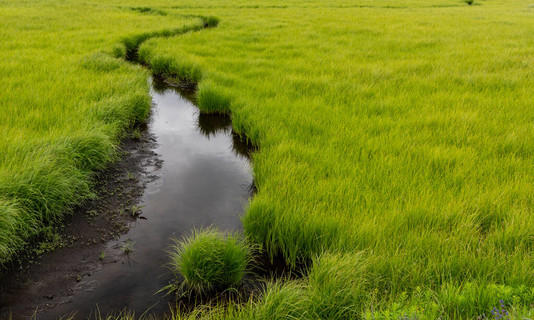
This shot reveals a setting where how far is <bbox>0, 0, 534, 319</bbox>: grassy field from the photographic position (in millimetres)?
2486

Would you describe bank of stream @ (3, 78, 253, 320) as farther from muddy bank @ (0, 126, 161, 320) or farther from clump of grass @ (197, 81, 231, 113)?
clump of grass @ (197, 81, 231, 113)

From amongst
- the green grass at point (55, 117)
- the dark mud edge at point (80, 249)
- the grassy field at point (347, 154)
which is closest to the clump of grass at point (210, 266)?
the grassy field at point (347, 154)

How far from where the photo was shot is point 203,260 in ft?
9.43

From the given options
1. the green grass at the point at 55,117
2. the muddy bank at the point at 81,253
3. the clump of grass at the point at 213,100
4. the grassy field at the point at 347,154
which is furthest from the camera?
the clump of grass at the point at 213,100

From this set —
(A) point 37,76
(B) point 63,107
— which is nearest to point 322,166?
(B) point 63,107

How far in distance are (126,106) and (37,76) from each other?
2235mm

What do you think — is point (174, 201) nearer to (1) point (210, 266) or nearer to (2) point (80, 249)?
(2) point (80, 249)

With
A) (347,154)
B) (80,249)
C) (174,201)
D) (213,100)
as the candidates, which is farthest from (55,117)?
(347,154)

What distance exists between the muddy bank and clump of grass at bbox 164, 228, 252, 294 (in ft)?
2.45

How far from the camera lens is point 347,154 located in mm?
4477

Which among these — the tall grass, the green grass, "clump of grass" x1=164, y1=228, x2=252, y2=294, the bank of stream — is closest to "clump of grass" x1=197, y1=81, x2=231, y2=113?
the tall grass

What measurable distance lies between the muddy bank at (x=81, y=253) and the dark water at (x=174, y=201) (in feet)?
0.33

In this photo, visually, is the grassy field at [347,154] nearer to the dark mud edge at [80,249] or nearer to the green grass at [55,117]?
the green grass at [55,117]

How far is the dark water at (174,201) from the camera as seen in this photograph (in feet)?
9.43
